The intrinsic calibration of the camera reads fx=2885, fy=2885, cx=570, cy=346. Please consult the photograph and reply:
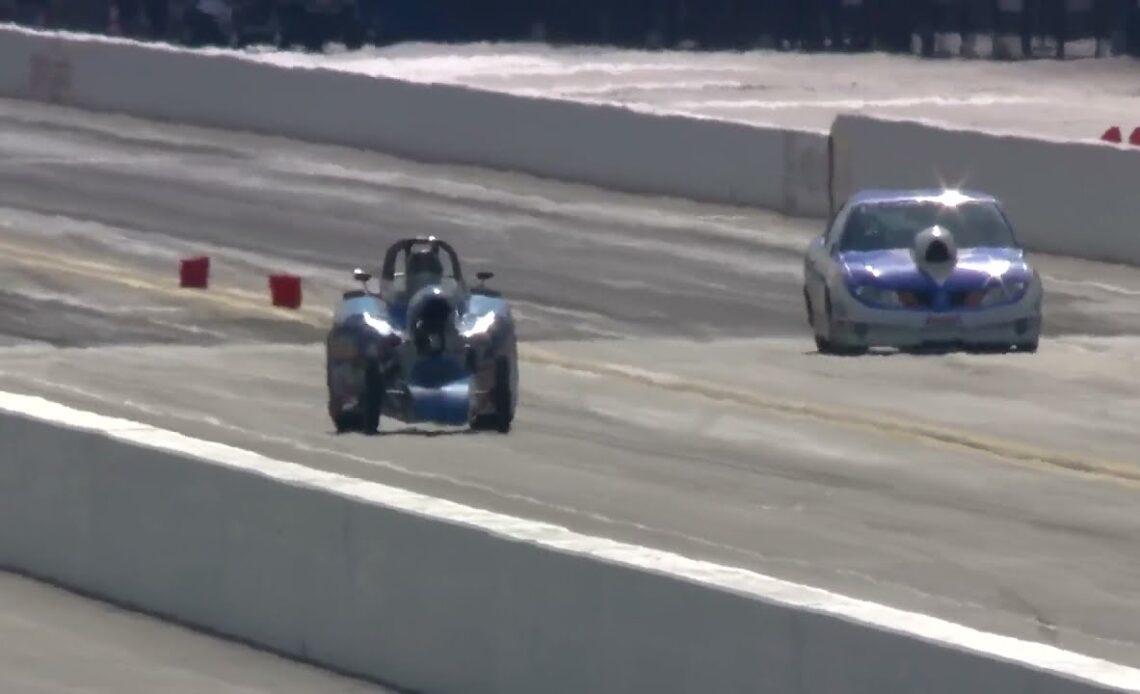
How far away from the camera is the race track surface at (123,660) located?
1136cm

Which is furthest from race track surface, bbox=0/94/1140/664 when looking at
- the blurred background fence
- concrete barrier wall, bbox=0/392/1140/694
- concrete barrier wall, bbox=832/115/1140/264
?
the blurred background fence

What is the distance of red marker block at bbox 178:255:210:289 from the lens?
27641mm

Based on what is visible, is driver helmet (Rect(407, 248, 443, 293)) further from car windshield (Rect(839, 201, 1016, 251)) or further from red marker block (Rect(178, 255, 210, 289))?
red marker block (Rect(178, 255, 210, 289))

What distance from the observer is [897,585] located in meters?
13.8

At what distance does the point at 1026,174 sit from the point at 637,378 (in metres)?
9.50

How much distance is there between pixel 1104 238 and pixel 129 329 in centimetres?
1034

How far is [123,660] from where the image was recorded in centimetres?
1191

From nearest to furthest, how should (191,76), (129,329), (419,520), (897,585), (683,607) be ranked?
(683,607), (419,520), (897,585), (129,329), (191,76)


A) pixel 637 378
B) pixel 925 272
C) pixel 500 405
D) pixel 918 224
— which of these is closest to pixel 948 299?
pixel 925 272

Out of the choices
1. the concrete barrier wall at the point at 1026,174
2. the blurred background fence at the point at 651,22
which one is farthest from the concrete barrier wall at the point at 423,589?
the blurred background fence at the point at 651,22

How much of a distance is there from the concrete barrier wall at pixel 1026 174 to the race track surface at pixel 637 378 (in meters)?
0.64

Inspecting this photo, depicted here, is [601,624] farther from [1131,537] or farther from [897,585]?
[1131,537]

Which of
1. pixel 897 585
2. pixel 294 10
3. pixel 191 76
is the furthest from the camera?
pixel 294 10

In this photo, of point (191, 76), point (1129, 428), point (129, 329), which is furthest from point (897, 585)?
point (191, 76)
